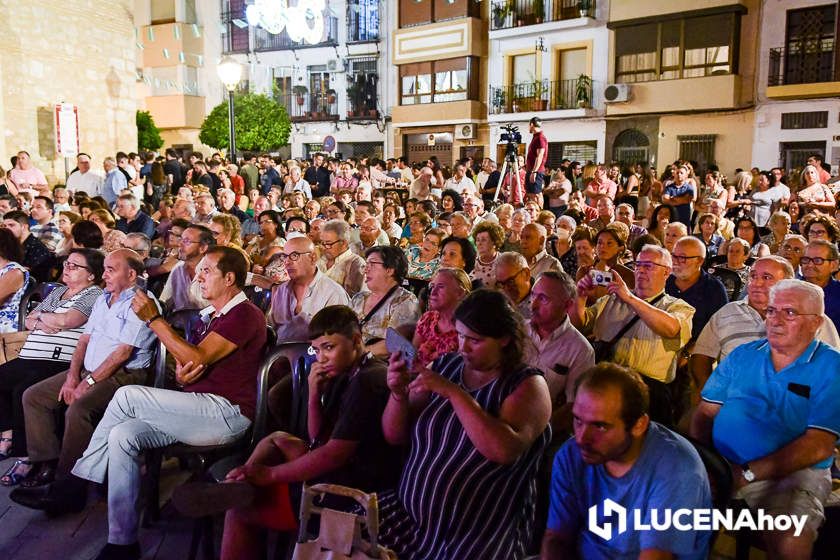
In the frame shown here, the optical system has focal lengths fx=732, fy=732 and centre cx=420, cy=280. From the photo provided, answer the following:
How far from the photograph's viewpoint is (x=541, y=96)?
22859 mm

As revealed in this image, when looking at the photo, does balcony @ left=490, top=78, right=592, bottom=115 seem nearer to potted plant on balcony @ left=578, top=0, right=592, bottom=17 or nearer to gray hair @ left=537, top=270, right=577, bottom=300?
potted plant on balcony @ left=578, top=0, right=592, bottom=17

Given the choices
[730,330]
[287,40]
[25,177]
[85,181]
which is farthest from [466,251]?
[287,40]

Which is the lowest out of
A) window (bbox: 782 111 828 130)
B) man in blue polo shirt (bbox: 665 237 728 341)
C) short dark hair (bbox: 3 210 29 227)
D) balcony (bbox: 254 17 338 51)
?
man in blue polo shirt (bbox: 665 237 728 341)

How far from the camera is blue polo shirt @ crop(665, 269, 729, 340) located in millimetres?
4418

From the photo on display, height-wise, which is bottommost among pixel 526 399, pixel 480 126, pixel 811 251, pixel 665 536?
pixel 665 536

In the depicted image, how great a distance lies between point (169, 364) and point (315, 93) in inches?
1090

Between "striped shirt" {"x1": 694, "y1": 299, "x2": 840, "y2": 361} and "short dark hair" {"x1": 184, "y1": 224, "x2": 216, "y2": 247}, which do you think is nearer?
"striped shirt" {"x1": 694, "y1": 299, "x2": 840, "y2": 361}

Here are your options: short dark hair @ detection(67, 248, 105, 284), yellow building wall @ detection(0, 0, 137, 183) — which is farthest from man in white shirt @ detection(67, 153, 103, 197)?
short dark hair @ detection(67, 248, 105, 284)

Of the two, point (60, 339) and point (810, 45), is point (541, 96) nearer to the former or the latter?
point (810, 45)

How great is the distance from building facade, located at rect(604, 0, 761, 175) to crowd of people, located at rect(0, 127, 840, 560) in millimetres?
14813

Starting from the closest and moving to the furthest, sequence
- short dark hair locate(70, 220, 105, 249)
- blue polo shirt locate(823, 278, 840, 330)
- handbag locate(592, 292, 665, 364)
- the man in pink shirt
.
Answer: handbag locate(592, 292, 665, 364)
blue polo shirt locate(823, 278, 840, 330)
short dark hair locate(70, 220, 105, 249)
the man in pink shirt

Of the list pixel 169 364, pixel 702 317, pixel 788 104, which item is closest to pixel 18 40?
pixel 169 364

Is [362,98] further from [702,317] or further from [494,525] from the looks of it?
[494,525]

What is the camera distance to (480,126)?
25047mm
